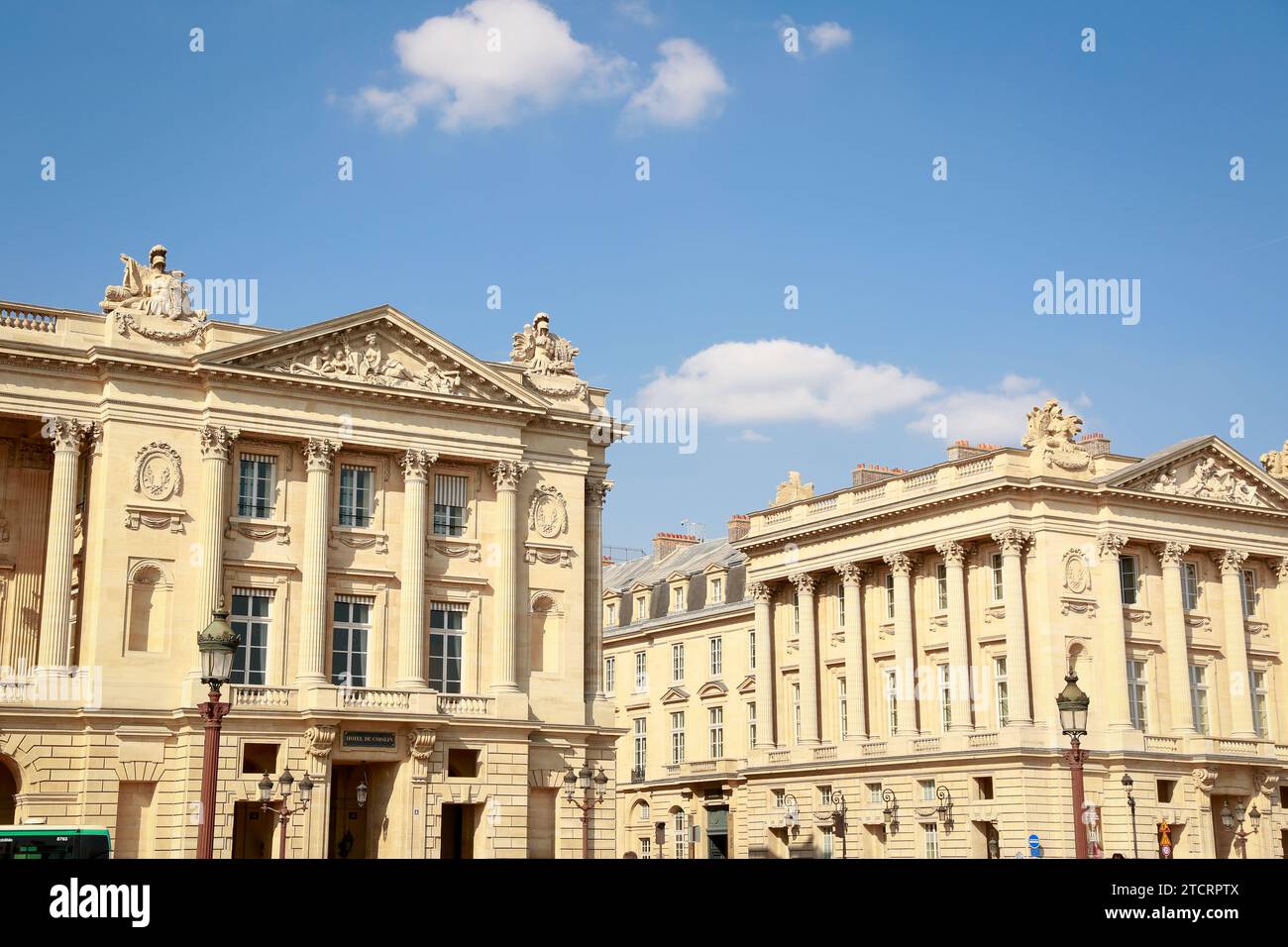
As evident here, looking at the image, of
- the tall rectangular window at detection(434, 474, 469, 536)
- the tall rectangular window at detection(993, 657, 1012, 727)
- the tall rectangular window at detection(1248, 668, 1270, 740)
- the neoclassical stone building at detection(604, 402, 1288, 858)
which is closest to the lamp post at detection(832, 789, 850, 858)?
the neoclassical stone building at detection(604, 402, 1288, 858)

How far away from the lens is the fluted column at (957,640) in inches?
2349

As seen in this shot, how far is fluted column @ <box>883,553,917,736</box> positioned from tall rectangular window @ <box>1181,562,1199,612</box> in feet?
34.4

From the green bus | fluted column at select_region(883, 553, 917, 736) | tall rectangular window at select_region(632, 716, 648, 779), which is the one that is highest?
fluted column at select_region(883, 553, 917, 736)

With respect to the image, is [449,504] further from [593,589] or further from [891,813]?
[891,813]

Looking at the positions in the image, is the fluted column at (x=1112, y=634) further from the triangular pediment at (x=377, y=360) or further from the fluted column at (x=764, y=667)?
the triangular pediment at (x=377, y=360)

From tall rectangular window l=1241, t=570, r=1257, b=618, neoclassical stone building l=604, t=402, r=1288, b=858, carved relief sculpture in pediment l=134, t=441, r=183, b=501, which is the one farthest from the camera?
tall rectangular window l=1241, t=570, r=1257, b=618

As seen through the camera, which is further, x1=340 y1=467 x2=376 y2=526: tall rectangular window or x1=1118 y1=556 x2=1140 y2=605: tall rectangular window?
x1=1118 y1=556 x2=1140 y2=605: tall rectangular window

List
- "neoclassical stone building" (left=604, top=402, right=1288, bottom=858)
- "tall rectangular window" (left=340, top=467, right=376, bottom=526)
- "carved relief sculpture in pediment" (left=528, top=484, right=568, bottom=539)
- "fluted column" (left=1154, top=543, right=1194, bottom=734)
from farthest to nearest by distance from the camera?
1. "fluted column" (left=1154, top=543, right=1194, bottom=734)
2. "neoclassical stone building" (left=604, top=402, right=1288, bottom=858)
3. "carved relief sculpture in pediment" (left=528, top=484, right=568, bottom=539)
4. "tall rectangular window" (left=340, top=467, right=376, bottom=526)

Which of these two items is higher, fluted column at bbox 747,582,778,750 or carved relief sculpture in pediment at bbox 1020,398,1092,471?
carved relief sculpture in pediment at bbox 1020,398,1092,471

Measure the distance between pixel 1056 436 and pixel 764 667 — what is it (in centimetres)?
1622

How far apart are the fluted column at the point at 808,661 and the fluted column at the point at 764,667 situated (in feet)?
7.01

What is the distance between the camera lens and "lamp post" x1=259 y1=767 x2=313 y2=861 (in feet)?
131

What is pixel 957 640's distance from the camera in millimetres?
60062

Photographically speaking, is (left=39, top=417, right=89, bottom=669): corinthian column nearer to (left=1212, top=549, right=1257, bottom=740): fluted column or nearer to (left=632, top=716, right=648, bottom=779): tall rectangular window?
(left=632, top=716, right=648, bottom=779): tall rectangular window
